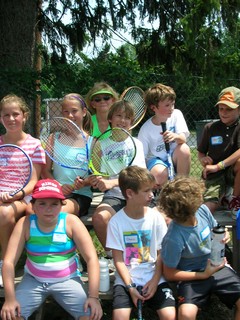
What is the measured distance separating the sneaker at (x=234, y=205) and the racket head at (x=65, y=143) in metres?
1.27

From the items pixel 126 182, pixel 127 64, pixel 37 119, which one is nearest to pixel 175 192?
pixel 126 182

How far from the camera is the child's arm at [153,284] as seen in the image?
3.33m

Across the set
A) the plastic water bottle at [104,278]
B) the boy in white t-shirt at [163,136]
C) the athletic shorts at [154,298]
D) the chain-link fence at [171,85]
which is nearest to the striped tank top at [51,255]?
the plastic water bottle at [104,278]

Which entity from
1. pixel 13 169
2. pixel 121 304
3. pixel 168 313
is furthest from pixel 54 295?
pixel 13 169

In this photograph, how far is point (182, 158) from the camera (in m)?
4.36

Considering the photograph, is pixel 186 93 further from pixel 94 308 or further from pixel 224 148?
pixel 94 308

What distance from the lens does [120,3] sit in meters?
8.53

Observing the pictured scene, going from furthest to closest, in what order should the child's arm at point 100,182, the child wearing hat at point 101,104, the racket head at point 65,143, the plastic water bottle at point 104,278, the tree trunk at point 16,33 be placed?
the tree trunk at point 16,33
the child wearing hat at point 101,104
the racket head at point 65,143
the child's arm at point 100,182
the plastic water bottle at point 104,278

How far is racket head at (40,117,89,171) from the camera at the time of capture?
13.5ft

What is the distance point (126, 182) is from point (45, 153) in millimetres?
983

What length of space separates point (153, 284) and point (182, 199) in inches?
24.2

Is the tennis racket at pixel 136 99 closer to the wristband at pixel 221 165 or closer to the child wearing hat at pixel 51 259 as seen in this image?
the wristband at pixel 221 165

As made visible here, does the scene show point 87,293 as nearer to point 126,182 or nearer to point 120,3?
point 126,182

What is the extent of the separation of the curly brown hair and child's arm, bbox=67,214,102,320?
58 cm
